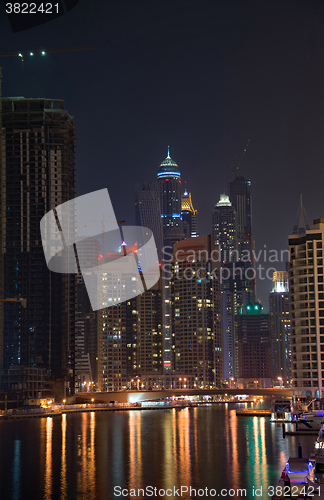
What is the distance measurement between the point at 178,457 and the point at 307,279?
58042mm

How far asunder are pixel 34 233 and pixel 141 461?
12613 centimetres

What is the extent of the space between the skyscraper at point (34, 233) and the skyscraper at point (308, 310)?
245ft

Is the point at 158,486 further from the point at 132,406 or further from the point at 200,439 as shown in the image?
the point at 132,406

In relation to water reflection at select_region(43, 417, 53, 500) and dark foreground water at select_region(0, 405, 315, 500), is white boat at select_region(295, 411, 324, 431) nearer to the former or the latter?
dark foreground water at select_region(0, 405, 315, 500)

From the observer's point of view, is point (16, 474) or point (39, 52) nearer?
point (16, 474)

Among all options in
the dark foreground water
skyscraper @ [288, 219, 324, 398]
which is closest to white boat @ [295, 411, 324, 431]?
the dark foreground water

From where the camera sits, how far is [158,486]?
54.8 meters

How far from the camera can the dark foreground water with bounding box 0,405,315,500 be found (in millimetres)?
54688

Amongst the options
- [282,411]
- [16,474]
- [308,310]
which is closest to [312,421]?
[282,411]

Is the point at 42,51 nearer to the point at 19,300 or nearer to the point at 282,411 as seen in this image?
the point at 19,300

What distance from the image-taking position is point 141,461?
69.7 metres

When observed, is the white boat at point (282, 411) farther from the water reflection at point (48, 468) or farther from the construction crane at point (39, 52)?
the construction crane at point (39, 52)

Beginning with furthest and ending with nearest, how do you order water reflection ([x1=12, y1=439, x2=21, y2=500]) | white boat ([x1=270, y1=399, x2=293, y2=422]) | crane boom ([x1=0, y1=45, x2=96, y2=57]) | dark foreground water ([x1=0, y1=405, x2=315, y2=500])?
crane boom ([x1=0, y1=45, x2=96, y2=57]), white boat ([x1=270, y1=399, x2=293, y2=422]), water reflection ([x1=12, y1=439, x2=21, y2=500]), dark foreground water ([x1=0, y1=405, x2=315, y2=500])

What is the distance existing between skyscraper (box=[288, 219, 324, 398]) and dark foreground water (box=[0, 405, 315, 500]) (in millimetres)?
13364
